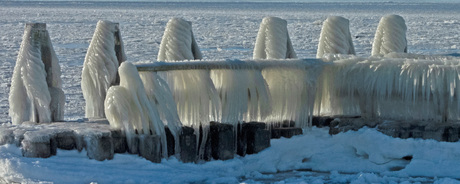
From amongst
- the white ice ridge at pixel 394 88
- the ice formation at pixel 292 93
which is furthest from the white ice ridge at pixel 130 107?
the white ice ridge at pixel 394 88

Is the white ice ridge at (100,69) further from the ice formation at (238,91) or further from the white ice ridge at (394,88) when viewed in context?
the white ice ridge at (394,88)

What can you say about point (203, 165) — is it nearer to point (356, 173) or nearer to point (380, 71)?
point (356, 173)

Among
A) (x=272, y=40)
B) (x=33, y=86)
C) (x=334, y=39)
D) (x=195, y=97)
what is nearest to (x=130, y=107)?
(x=195, y=97)

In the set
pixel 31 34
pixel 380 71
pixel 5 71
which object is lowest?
pixel 5 71

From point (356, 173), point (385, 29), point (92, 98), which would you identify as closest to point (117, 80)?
point (92, 98)

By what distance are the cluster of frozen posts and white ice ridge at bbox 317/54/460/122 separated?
0.04 feet

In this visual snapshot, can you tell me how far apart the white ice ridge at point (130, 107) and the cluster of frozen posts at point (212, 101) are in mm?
11

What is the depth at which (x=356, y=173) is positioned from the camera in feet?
32.7

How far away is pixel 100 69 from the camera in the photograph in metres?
10.7

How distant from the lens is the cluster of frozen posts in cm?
926

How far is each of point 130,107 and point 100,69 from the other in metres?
1.56

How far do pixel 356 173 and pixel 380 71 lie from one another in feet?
4.84

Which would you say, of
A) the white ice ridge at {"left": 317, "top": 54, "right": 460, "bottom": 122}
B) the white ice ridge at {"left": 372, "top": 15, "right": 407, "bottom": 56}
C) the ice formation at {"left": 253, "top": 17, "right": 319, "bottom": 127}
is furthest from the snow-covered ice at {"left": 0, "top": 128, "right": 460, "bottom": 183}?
the white ice ridge at {"left": 372, "top": 15, "right": 407, "bottom": 56}

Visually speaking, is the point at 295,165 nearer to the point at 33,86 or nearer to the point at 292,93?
the point at 292,93
